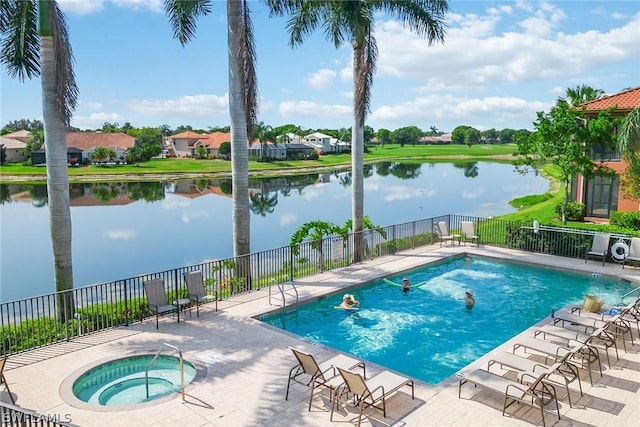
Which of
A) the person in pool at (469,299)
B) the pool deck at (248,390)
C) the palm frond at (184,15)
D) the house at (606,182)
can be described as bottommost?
the person in pool at (469,299)

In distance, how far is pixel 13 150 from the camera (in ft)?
269

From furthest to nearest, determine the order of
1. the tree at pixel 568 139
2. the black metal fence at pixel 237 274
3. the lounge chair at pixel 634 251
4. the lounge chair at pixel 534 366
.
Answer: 1. the tree at pixel 568 139
2. the lounge chair at pixel 634 251
3. the black metal fence at pixel 237 274
4. the lounge chair at pixel 534 366

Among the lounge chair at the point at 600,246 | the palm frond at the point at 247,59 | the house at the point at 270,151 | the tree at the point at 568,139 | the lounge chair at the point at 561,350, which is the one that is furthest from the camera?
the house at the point at 270,151

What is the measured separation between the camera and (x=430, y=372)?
9.85 metres

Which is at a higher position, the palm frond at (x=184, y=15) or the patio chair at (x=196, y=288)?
the palm frond at (x=184, y=15)

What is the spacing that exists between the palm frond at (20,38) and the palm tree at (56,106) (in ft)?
0.08

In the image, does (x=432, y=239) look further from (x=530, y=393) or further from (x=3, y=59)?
(x=3, y=59)

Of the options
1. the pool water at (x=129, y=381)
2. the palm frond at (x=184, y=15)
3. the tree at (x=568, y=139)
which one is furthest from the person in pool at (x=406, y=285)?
the tree at (x=568, y=139)

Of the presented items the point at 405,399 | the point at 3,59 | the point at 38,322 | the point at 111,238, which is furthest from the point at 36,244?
the point at 405,399

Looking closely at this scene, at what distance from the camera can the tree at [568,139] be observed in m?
22.3

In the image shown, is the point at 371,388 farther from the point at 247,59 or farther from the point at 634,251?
the point at 634,251

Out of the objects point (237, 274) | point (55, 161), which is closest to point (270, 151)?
point (237, 274)

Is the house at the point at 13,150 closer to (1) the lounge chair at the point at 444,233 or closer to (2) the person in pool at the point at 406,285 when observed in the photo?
(1) the lounge chair at the point at 444,233

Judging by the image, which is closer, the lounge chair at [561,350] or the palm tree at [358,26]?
the lounge chair at [561,350]
